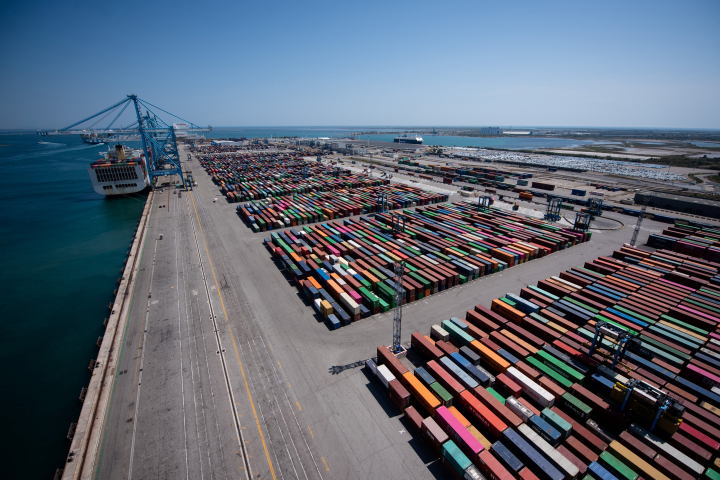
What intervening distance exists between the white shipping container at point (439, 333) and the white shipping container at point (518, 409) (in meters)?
9.56

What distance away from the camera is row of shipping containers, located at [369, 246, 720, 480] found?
23.1 m

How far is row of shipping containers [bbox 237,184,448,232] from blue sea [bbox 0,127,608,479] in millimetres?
32674

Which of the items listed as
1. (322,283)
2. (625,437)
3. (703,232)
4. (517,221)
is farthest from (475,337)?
(703,232)

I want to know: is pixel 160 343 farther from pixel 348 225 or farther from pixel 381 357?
pixel 348 225

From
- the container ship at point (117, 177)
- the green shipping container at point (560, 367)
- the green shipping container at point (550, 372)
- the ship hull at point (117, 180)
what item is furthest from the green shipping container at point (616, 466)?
the ship hull at point (117, 180)

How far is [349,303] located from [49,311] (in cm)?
5046

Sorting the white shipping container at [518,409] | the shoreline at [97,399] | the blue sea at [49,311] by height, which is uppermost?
the white shipping container at [518,409]

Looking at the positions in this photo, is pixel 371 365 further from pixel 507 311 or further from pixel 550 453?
pixel 507 311

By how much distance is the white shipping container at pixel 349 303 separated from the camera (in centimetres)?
4156

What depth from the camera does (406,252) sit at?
5981 cm

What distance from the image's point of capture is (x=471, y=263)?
5544 cm

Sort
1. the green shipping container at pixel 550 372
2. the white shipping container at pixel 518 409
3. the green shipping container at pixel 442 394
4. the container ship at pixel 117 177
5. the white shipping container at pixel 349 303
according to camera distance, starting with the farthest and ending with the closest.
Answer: the container ship at pixel 117 177 < the white shipping container at pixel 349 303 < the green shipping container at pixel 550 372 < the green shipping container at pixel 442 394 < the white shipping container at pixel 518 409

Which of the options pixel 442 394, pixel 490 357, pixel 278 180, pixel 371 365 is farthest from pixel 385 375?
pixel 278 180

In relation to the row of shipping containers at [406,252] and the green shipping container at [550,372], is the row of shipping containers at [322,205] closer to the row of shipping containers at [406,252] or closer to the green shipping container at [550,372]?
the row of shipping containers at [406,252]
